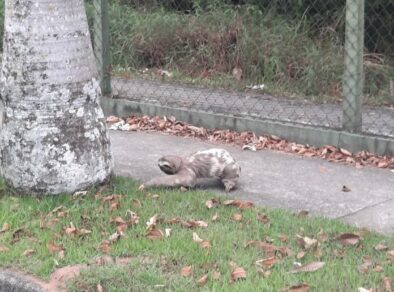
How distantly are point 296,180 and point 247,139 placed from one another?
123 cm

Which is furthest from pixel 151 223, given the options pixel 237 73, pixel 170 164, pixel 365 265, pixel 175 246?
pixel 237 73

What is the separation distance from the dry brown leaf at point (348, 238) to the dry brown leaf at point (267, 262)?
48 cm

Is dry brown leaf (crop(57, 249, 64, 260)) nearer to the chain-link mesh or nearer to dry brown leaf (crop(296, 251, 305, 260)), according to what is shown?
dry brown leaf (crop(296, 251, 305, 260))

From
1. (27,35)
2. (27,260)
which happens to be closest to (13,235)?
(27,260)

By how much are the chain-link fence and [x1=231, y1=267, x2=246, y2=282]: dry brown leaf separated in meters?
3.07

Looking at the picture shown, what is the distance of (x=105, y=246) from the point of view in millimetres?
4348

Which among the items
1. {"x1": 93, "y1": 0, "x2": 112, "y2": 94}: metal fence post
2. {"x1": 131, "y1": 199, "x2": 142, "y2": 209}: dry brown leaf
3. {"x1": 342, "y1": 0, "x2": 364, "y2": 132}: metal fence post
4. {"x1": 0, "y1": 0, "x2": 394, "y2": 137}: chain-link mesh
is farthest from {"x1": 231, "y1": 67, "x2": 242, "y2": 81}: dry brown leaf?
{"x1": 131, "y1": 199, "x2": 142, "y2": 209}: dry brown leaf

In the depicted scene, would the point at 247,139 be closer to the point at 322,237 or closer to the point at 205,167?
the point at 205,167

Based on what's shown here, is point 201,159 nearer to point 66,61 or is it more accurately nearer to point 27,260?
point 66,61

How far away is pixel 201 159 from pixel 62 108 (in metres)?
1.06

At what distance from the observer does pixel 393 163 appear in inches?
240

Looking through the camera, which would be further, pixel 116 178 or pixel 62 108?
pixel 116 178

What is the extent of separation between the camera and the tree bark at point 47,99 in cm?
501

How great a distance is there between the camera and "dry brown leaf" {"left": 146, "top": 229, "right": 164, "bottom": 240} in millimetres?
4457
